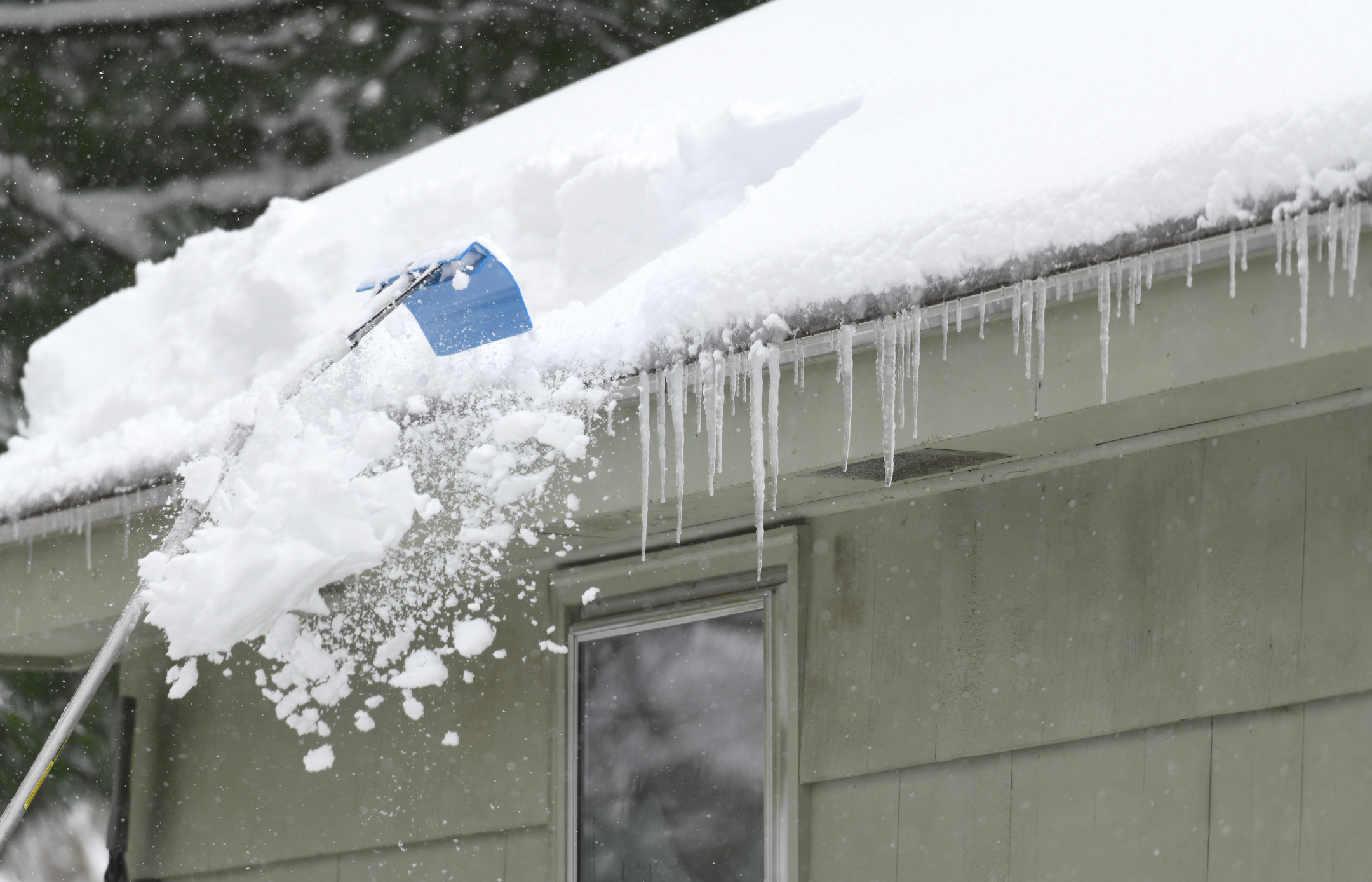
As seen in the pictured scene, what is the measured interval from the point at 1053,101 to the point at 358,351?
5.55 feet

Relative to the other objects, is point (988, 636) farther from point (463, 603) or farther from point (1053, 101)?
point (463, 603)

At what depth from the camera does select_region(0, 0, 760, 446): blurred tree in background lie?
12.7 metres

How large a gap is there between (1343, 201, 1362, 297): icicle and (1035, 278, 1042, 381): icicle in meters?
0.34

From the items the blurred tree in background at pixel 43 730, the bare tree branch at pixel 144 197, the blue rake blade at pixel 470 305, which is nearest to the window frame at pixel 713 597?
the blue rake blade at pixel 470 305

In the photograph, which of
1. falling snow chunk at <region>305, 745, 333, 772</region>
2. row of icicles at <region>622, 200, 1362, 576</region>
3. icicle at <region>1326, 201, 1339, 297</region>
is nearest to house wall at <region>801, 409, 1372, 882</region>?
row of icicles at <region>622, 200, 1362, 576</region>

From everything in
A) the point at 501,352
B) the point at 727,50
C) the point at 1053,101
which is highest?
the point at 727,50

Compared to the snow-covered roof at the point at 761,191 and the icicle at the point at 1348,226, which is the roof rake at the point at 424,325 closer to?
the snow-covered roof at the point at 761,191

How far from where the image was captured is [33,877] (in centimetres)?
1409

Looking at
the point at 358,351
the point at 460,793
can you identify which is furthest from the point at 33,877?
the point at 358,351

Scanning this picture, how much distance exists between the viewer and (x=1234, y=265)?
88.2 inches

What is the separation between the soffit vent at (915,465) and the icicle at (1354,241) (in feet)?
2.81

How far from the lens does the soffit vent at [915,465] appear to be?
116 inches

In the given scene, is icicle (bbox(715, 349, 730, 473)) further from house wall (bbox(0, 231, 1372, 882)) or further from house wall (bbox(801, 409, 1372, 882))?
house wall (bbox(801, 409, 1372, 882))

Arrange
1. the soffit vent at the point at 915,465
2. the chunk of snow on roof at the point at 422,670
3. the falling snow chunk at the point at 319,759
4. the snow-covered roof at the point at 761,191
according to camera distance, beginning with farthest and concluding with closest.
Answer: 1. the falling snow chunk at the point at 319,759
2. the chunk of snow on roof at the point at 422,670
3. the soffit vent at the point at 915,465
4. the snow-covered roof at the point at 761,191
